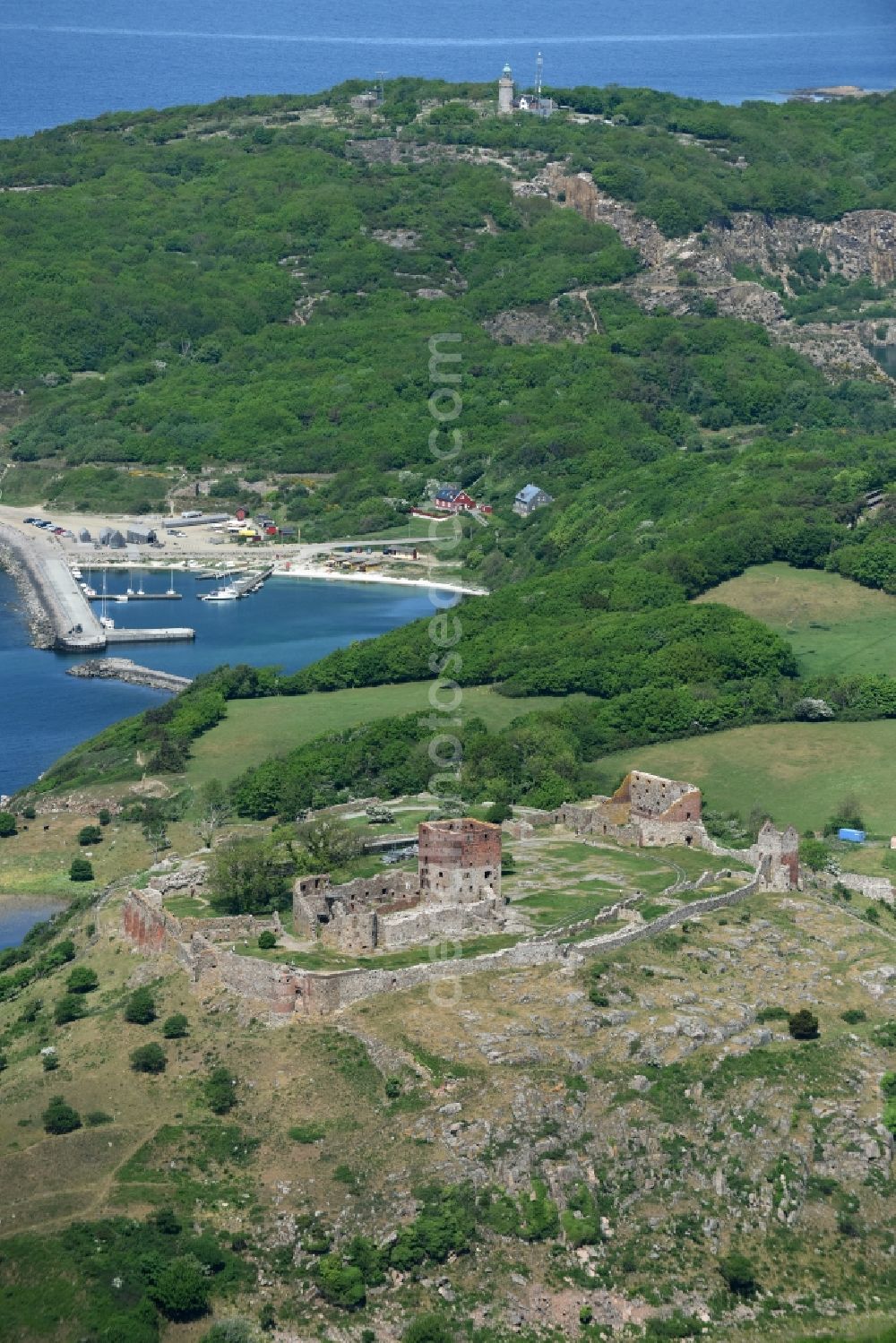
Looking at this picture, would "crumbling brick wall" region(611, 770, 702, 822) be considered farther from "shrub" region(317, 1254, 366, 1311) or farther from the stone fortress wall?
"shrub" region(317, 1254, 366, 1311)

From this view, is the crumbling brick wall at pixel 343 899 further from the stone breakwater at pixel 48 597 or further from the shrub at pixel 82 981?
the stone breakwater at pixel 48 597

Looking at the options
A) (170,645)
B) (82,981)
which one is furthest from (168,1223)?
(170,645)

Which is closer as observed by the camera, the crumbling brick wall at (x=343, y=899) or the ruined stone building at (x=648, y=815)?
the crumbling brick wall at (x=343, y=899)

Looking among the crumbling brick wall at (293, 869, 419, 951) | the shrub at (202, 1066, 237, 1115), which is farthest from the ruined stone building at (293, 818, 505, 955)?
the shrub at (202, 1066, 237, 1115)

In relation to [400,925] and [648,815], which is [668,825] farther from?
[400,925]

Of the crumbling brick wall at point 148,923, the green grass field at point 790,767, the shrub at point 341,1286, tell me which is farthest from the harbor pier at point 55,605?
the shrub at point 341,1286

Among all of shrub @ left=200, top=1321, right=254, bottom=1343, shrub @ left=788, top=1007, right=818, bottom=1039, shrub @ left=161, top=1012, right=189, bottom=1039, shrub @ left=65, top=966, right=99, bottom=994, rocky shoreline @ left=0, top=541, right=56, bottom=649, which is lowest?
rocky shoreline @ left=0, top=541, right=56, bottom=649
